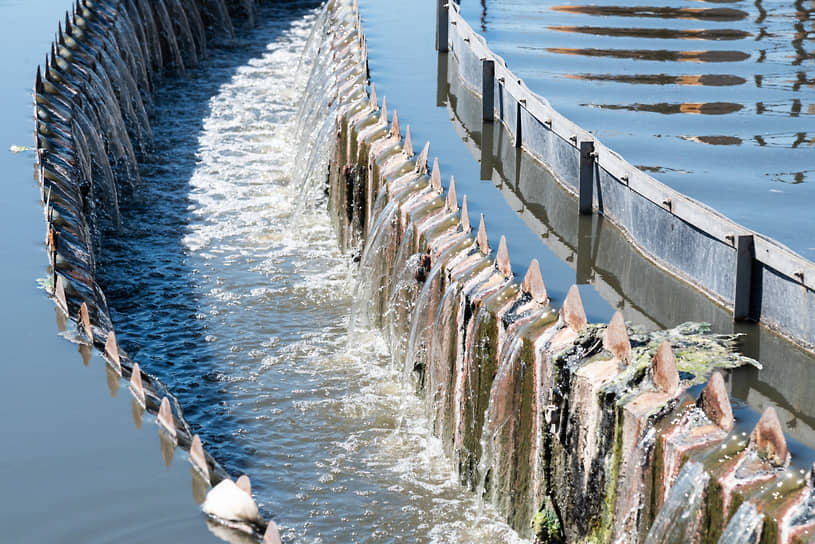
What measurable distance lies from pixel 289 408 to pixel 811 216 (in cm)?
693

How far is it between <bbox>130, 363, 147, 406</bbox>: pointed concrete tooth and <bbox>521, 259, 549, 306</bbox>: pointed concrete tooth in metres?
4.03

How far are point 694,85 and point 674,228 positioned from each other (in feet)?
27.5

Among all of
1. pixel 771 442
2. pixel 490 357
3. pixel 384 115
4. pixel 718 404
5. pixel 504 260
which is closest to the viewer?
pixel 771 442

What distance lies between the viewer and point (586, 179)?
1397 cm

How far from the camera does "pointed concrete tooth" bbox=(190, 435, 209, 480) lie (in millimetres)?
9070

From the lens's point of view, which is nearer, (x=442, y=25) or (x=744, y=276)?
(x=744, y=276)

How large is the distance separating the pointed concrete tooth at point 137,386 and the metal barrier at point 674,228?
5.99 m

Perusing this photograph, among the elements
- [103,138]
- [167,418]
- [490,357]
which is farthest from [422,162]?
[103,138]

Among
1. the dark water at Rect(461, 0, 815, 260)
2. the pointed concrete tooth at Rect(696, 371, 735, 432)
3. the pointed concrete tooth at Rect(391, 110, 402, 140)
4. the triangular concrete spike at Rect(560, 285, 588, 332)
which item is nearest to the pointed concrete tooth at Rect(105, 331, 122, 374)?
the triangular concrete spike at Rect(560, 285, 588, 332)

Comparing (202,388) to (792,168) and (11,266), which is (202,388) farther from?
(792,168)

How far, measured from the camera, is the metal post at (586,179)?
1381 centimetres

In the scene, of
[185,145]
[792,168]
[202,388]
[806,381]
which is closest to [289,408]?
[202,388]

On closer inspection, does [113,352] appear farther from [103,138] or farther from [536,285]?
[103,138]

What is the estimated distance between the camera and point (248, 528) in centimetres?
838
